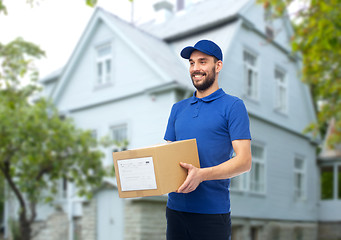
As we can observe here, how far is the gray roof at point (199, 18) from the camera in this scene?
50.1 feet

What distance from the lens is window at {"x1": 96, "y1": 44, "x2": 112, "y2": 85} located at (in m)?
16.0

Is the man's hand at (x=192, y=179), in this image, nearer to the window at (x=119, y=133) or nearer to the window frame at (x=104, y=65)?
the window at (x=119, y=133)

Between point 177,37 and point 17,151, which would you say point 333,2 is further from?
point 17,151

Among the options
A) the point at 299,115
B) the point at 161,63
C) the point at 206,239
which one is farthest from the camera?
the point at 299,115

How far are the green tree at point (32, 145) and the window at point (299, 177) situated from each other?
991cm

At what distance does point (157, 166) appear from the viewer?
2.38 meters

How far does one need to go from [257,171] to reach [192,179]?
579 inches

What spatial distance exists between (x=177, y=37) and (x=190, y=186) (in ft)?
45.4

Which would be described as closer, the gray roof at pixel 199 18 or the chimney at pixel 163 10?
the gray roof at pixel 199 18

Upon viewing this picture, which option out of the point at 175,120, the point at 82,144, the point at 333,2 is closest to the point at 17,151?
the point at 82,144

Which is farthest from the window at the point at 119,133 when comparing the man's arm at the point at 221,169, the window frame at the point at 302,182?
the man's arm at the point at 221,169

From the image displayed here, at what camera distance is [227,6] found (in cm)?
1655

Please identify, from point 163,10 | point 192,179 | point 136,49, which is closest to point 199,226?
point 192,179

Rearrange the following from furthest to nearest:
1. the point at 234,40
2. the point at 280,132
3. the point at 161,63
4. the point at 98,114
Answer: the point at 280,132 → the point at 98,114 → the point at 234,40 → the point at 161,63
